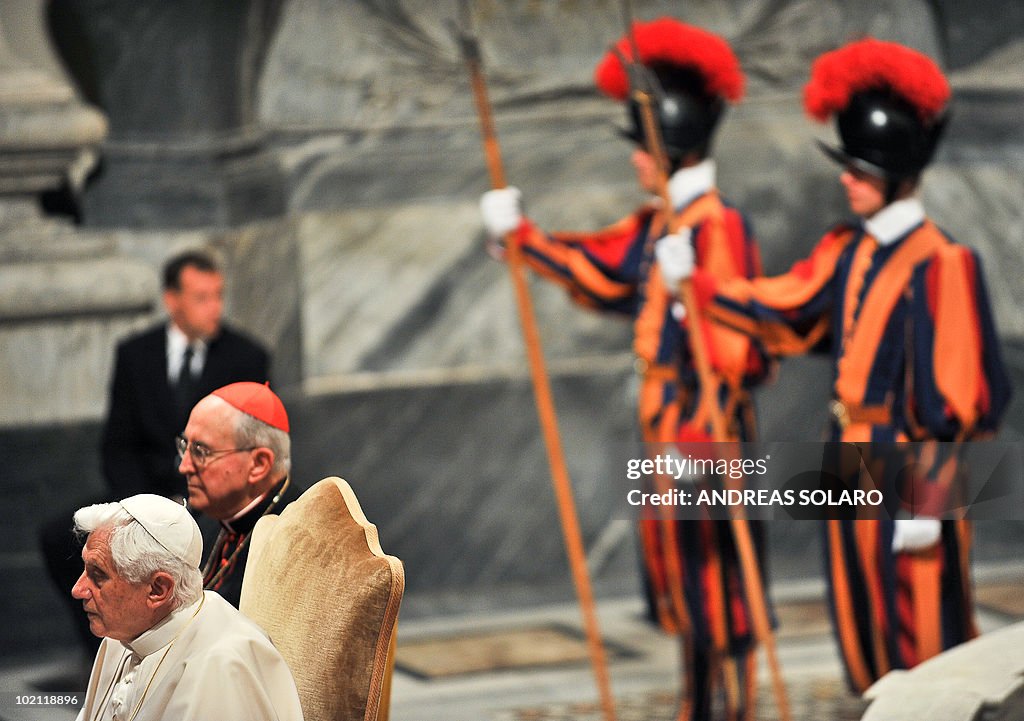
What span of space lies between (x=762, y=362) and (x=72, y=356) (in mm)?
3112

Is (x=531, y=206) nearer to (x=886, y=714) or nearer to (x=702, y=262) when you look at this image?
(x=702, y=262)

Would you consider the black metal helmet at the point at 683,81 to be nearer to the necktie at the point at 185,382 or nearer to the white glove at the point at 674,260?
the white glove at the point at 674,260

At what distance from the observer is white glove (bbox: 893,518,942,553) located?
562 centimetres

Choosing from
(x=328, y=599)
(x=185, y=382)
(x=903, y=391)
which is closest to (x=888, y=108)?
(x=903, y=391)

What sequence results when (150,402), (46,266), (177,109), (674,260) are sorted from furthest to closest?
(177,109) < (46,266) < (150,402) < (674,260)

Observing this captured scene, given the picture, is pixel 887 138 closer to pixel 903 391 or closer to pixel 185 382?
pixel 903 391

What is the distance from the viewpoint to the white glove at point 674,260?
19.8 feet

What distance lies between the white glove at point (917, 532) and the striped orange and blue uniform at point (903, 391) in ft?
0.15

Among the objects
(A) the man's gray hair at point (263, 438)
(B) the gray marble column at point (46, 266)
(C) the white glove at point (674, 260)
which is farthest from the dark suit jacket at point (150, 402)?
(A) the man's gray hair at point (263, 438)

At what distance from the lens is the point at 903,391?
18.7 ft

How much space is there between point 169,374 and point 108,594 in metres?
3.49

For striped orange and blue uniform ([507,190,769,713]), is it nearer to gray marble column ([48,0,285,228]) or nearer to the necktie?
the necktie

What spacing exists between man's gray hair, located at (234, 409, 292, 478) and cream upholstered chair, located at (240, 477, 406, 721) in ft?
0.35

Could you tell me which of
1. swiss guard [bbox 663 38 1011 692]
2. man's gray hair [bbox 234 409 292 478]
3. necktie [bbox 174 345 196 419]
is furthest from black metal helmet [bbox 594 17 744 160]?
man's gray hair [bbox 234 409 292 478]
